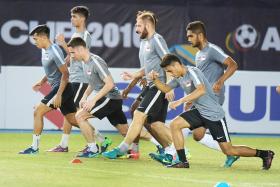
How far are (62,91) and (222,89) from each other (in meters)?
2.59

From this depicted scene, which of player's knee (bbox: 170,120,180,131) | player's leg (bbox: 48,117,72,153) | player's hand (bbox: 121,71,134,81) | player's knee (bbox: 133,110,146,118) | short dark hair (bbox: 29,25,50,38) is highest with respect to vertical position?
short dark hair (bbox: 29,25,50,38)

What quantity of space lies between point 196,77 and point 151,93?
126 centimetres

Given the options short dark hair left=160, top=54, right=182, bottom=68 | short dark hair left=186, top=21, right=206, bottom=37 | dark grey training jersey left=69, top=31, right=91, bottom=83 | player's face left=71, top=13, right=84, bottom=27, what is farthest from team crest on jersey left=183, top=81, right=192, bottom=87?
player's face left=71, top=13, right=84, bottom=27

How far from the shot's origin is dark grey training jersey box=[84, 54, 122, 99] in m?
13.8

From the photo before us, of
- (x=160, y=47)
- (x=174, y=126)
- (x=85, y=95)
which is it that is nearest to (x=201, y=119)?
(x=174, y=126)

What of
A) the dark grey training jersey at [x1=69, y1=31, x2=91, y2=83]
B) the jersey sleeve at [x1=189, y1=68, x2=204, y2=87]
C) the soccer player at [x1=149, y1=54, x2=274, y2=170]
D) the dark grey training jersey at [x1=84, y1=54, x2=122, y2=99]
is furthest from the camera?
the dark grey training jersey at [x1=69, y1=31, x2=91, y2=83]

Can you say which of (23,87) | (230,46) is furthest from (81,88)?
(230,46)

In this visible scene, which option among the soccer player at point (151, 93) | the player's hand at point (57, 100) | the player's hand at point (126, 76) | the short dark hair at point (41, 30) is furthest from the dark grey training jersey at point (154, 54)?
the short dark hair at point (41, 30)

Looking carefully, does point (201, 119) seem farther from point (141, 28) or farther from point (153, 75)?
point (141, 28)

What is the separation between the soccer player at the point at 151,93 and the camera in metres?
13.5

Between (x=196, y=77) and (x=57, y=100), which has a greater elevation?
(x=196, y=77)

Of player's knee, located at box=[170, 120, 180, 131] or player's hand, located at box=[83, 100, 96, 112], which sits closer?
player's knee, located at box=[170, 120, 180, 131]

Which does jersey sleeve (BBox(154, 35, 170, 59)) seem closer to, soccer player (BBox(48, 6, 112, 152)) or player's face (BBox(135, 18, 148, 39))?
player's face (BBox(135, 18, 148, 39))

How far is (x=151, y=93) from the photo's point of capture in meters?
13.6
